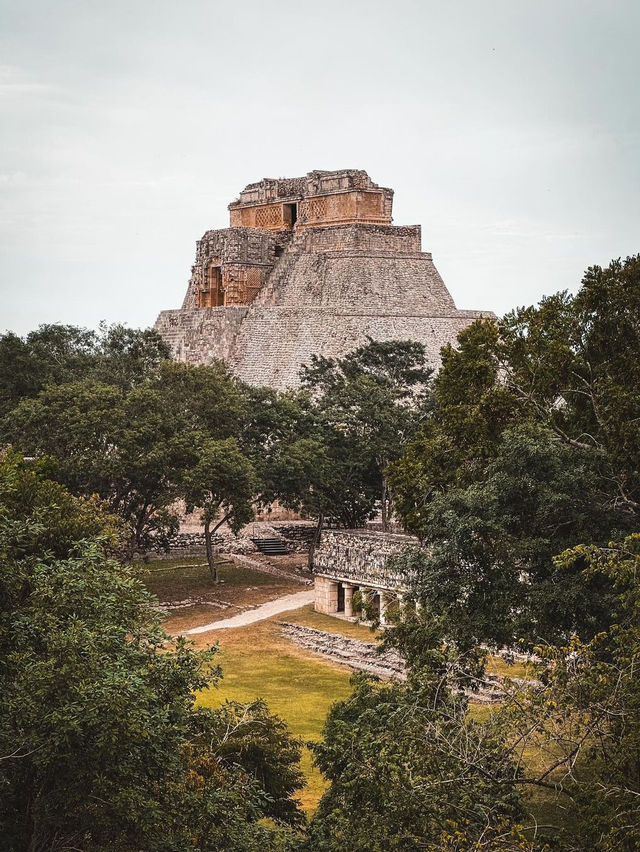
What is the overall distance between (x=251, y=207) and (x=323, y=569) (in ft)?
106

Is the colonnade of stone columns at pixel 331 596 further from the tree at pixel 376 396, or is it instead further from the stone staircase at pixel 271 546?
the stone staircase at pixel 271 546

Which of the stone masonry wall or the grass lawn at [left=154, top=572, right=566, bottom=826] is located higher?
the stone masonry wall

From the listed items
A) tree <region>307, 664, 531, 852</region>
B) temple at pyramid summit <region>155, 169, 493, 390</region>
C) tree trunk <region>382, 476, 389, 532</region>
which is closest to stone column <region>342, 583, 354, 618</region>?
tree trunk <region>382, 476, 389, 532</region>

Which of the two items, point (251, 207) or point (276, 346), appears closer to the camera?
point (276, 346)

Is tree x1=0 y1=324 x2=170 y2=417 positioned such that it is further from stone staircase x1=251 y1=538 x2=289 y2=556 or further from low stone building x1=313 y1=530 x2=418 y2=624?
low stone building x1=313 y1=530 x2=418 y2=624

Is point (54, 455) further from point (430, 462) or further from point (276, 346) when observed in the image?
point (276, 346)

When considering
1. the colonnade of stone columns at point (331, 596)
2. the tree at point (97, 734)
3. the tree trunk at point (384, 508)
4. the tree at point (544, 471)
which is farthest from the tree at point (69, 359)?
the tree at point (97, 734)

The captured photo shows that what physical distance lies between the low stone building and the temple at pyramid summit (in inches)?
735

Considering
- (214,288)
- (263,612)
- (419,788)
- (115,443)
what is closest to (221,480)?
(115,443)

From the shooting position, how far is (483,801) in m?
11.6

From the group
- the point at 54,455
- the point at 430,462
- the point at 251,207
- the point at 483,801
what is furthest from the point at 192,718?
the point at 251,207

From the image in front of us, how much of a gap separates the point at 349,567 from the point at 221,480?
5.48 meters

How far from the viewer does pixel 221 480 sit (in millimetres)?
34750

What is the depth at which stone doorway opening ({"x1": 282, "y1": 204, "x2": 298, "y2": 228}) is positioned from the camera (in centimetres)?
5888
